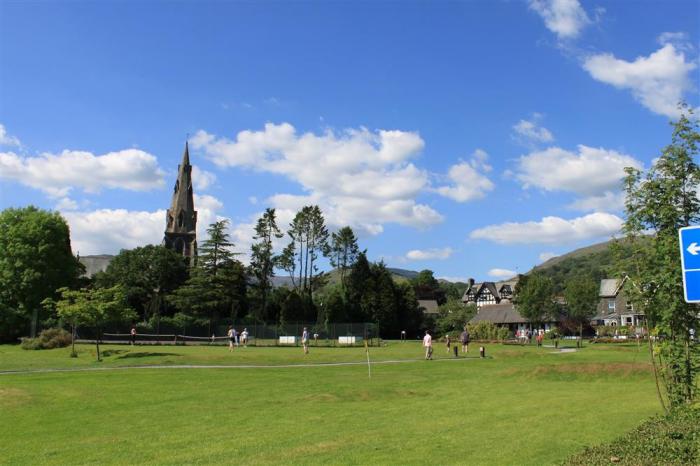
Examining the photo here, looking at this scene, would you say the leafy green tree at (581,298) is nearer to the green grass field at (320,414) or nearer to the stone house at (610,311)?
the stone house at (610,311)

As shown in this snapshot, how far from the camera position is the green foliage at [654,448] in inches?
301

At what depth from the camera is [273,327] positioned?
224 feet

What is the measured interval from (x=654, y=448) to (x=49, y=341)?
51.2 m

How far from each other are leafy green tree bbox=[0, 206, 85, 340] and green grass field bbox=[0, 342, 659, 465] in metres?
40.5

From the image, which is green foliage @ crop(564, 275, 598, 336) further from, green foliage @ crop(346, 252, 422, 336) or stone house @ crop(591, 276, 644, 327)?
green foliage @ crop(346, 252, 422, 336)

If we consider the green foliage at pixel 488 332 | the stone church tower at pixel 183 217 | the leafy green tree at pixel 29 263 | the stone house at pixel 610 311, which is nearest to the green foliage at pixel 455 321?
the green foliage at pixel 488 332

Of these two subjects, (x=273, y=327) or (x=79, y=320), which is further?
(x=273, y=327)

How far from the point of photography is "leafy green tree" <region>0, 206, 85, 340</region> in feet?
209

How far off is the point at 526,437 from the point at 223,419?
781cm

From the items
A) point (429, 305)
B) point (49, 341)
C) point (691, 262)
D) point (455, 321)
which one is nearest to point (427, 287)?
point (429, 305)

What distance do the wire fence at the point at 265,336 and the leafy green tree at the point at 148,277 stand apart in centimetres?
2377

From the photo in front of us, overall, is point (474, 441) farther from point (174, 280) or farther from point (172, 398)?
point (174, 280)

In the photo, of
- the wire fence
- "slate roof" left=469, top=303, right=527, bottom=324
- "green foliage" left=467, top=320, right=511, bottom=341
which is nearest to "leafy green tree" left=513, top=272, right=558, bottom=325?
"green foliage" left=467, top=320, right=511, bottom=341

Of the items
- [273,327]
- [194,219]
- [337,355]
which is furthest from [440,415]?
[194,219]
